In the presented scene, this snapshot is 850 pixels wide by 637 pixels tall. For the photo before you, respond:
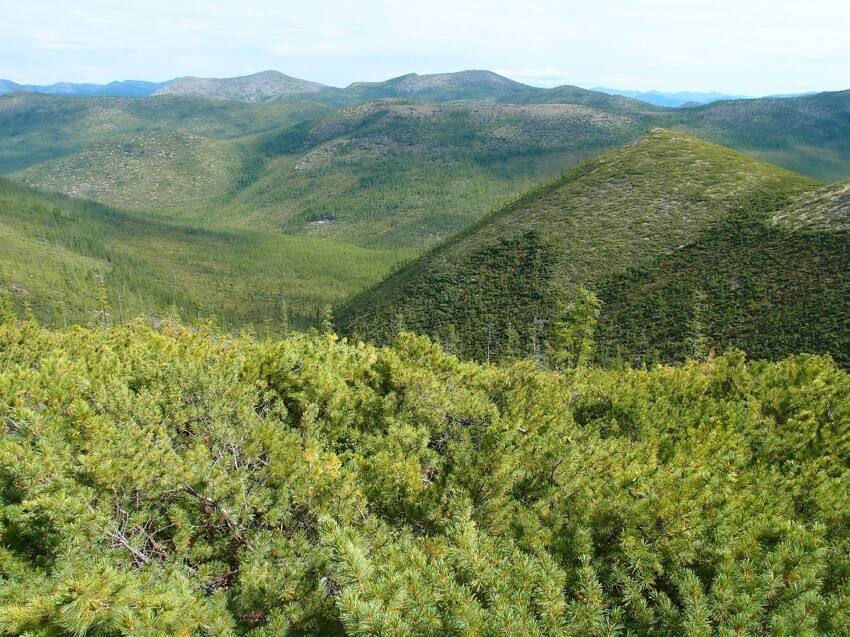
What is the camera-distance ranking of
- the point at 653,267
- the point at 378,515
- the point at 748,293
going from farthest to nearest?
the point at 653,267, the point at 748,293, the point at 378,515

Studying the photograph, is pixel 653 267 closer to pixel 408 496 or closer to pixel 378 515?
pixel 408 496

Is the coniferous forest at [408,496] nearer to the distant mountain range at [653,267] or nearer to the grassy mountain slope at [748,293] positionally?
the grassy mountain slope at [748,293]

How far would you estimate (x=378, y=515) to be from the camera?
11359 millimetres

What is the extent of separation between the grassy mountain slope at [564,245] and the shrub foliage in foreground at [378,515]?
8269 centimetres

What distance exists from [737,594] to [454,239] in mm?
166960

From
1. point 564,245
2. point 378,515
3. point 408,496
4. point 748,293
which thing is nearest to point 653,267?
point 748,293

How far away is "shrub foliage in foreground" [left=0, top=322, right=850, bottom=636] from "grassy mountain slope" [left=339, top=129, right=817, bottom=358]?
8269cm

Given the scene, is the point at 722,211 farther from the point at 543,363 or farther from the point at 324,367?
the point at 324,367

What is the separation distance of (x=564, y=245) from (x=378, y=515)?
126 m

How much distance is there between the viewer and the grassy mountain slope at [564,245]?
115000mm

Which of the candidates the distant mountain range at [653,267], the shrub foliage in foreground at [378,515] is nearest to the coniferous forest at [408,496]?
the shrub foliage in foreground at [378,515]

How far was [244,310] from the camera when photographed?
183000 mm

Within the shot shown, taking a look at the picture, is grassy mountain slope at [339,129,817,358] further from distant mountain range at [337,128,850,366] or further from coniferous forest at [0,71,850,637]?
coniferous forest at [0,71,850,637]

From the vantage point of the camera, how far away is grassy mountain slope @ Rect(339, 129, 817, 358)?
115000 millimetres
